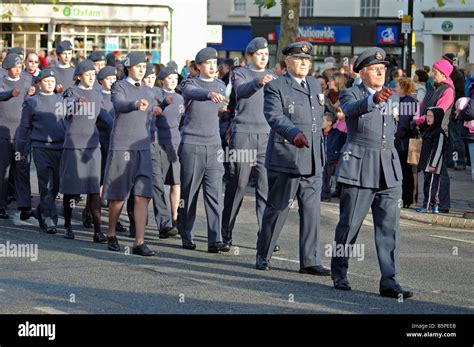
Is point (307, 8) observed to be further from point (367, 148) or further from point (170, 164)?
point (367, 148)

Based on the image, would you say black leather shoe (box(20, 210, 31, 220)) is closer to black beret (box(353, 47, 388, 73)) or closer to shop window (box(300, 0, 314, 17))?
black beret (box(353, 47, 388, 73))

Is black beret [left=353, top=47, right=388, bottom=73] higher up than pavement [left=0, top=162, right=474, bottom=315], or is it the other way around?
black beret [left=353, top=47, right=388, bottom=73]

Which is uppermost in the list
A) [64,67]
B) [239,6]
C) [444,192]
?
[239,6]

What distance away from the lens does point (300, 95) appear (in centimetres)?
1128

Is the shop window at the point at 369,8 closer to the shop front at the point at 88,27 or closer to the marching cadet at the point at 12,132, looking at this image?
the shop front at the point at 88,27

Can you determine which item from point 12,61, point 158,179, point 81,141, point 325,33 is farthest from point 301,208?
point 325,33

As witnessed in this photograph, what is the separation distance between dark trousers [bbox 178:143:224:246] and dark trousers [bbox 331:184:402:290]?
2.64 metres

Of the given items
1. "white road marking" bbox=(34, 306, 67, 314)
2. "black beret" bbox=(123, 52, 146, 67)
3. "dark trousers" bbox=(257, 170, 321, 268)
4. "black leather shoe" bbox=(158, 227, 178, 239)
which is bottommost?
"black leather shoe" bbox=(158, 227, 178, 239)

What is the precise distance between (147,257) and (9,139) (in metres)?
4.35

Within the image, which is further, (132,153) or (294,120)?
(132,153)

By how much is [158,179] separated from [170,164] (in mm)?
239

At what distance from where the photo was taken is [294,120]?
11234 millimetres

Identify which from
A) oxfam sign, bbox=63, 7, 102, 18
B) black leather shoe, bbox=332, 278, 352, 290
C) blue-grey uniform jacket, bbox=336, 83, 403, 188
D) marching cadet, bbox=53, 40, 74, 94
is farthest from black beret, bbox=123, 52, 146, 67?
oxfam sign, bbox=63, 7, 102, 18

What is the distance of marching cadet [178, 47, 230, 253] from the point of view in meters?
13.0
